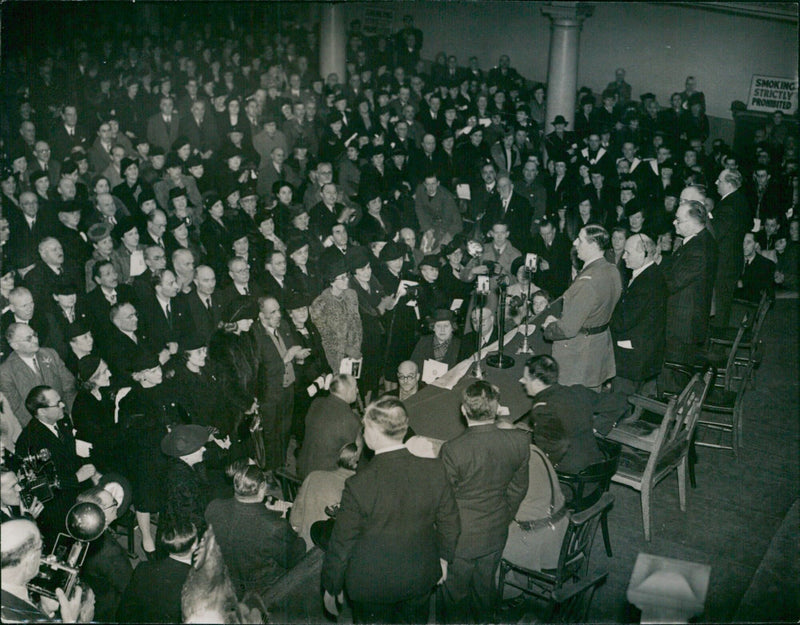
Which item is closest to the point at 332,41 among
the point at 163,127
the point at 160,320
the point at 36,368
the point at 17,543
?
the point at 163,127

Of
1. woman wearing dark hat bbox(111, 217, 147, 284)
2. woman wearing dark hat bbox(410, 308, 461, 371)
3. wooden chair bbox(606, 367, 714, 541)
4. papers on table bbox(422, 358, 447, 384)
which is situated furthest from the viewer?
woman wearing dark hat bbox(111, 217, 147, 284)

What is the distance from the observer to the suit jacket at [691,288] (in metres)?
5.97

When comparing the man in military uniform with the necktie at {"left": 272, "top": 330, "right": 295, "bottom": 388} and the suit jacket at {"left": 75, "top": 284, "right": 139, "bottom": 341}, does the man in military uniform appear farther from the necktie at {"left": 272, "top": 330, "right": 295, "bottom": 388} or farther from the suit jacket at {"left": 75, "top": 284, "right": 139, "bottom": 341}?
the suit jacket at {"left": 75, "top": 284, "right": 139, "bottom": 341}

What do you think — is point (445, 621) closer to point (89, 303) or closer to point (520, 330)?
point (520, 330)

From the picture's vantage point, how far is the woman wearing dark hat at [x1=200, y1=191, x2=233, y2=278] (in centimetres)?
775

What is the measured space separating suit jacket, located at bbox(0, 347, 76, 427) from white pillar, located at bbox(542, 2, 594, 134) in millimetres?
8669

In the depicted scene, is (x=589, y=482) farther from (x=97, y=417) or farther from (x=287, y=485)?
(x=97, y=417)

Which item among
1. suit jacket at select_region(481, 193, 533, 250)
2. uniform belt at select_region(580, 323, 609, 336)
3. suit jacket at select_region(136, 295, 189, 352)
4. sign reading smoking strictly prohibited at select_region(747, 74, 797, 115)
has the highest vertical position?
sign reading smoking strictly prohibited at select_region(747, 74, 797, 115)

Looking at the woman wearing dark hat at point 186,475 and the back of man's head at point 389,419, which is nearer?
the back of man's head at point 389,419

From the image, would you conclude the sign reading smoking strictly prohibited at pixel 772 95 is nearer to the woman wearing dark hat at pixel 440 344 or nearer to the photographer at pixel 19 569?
the woman wearing dark hat at pixel 440 344

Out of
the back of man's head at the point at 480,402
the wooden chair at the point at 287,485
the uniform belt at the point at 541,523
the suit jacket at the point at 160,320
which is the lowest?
the wooden chair at the point at 287,485

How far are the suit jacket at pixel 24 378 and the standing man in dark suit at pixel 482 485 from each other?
3.12 metres

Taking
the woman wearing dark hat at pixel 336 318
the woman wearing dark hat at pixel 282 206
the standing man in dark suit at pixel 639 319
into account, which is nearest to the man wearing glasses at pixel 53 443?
the woman wearing dark hat at pixel 336 318

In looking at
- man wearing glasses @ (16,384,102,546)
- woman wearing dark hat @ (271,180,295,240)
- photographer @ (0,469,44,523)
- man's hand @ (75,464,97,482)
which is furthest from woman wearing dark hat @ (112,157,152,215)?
photographer @ (0,469,44,523)
